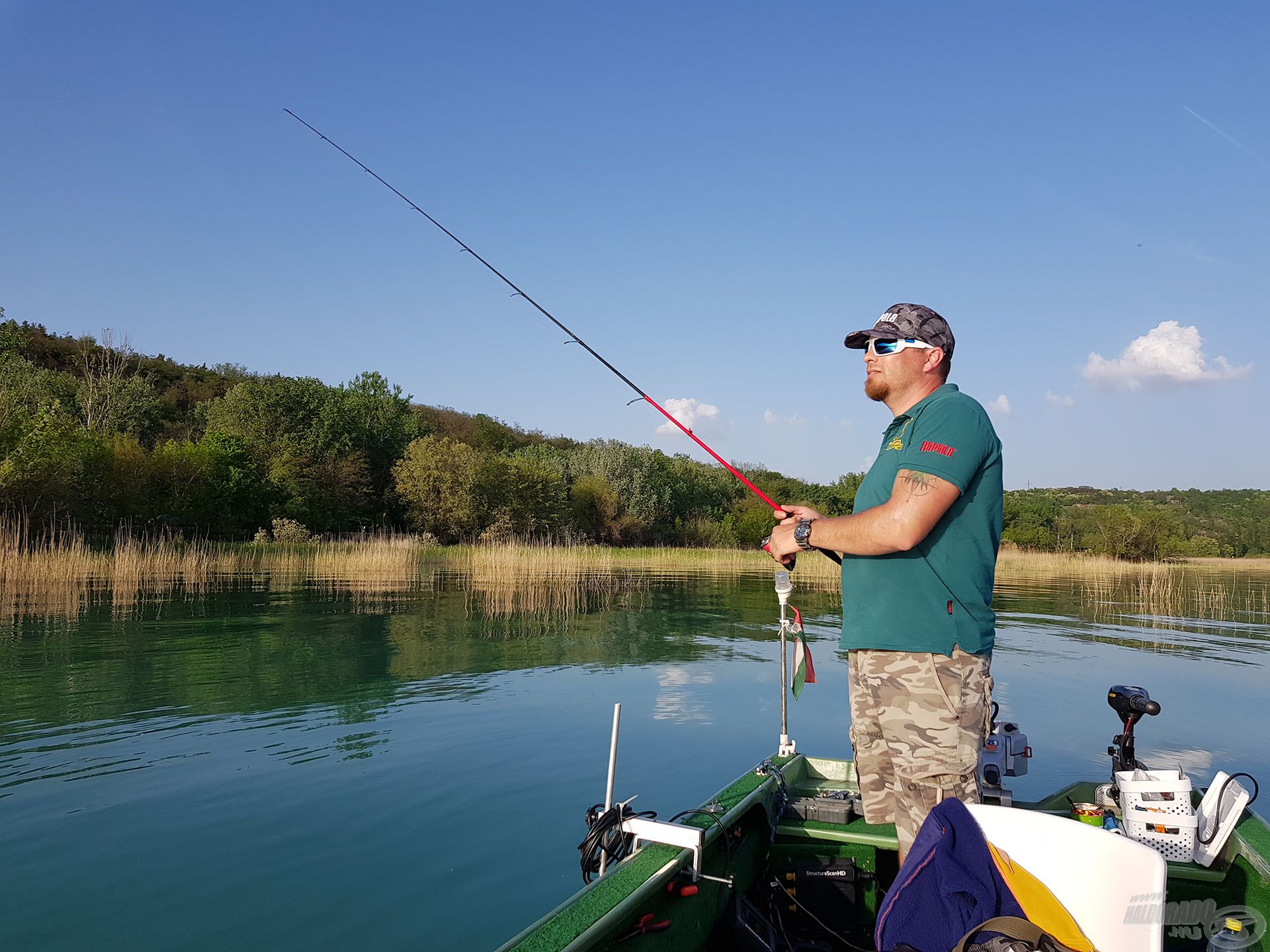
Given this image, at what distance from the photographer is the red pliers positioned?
2.16 meters

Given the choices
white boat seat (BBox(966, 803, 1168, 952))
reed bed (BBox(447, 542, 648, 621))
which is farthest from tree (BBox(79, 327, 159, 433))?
white boat seat (BBox(966, 803, 1168, 952))

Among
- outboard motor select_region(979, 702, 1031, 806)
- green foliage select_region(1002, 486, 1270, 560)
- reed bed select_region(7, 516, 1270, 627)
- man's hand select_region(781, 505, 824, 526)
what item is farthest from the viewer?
green foliage select_region(1002, 486, 1270, 560)

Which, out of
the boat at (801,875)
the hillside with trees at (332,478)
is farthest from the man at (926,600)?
the hillside with trees at (332,478)

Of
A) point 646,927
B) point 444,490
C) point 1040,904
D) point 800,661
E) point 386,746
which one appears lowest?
point 386,746

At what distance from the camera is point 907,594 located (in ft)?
8.41

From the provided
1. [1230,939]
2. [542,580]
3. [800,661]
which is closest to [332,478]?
[542,580]

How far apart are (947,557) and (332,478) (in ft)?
130

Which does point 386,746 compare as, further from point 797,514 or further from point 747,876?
point 797,514

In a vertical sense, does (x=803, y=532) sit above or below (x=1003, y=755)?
above

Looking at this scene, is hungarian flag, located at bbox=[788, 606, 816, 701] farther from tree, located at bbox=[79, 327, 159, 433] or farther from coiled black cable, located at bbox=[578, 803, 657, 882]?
tree, located at bbox=[79, 327, 159, 433]

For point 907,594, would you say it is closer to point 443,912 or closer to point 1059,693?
point 443,912

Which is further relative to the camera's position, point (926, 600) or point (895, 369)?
point (895, 369)

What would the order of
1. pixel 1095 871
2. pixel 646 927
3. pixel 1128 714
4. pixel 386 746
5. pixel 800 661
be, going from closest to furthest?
pixel 1095 871
pixel 646 927
pixel 1128 714
pixel 800 661
pixel 386 746

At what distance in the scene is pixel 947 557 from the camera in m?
2.54
